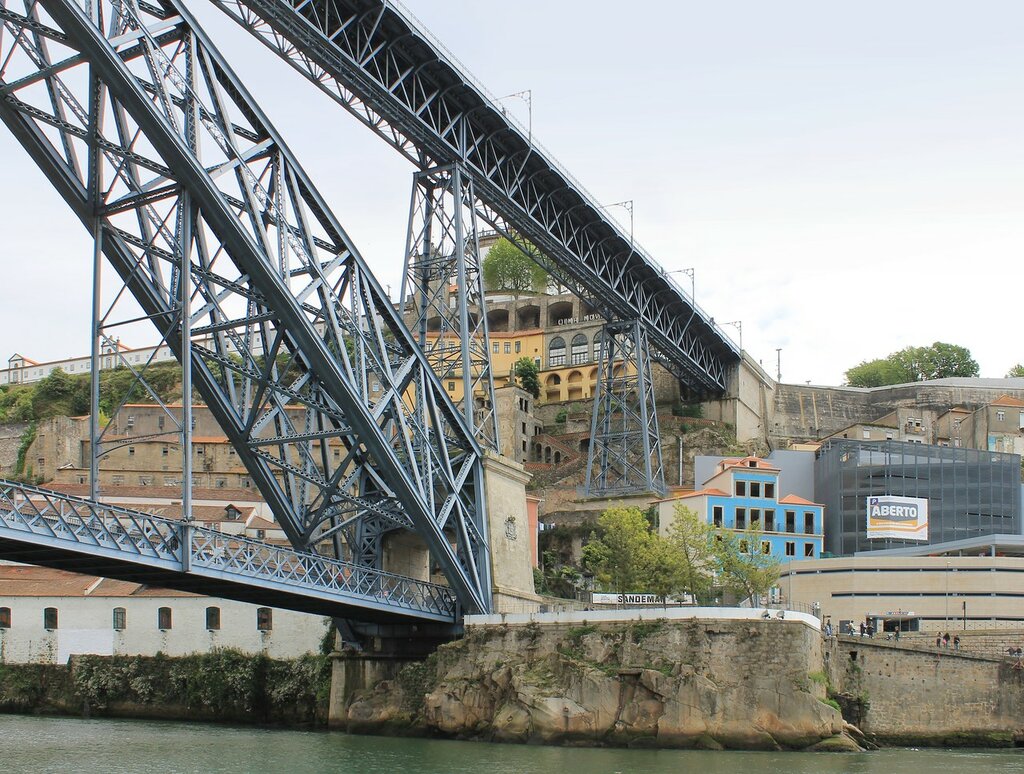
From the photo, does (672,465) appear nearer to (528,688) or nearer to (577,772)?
(528,688)

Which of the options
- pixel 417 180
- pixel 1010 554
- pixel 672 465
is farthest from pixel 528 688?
pixel 672 465

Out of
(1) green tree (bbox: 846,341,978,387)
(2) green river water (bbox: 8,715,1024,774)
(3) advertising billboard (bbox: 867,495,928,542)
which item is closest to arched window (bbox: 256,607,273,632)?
(2) green river water (bbox: 8,715,1024,774)

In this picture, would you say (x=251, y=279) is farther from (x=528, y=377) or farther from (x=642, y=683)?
(x=528, y=377)

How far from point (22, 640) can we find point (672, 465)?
4137 cm

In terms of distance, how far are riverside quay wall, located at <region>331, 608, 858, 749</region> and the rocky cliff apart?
1.2 inches

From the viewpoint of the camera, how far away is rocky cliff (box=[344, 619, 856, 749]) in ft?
124

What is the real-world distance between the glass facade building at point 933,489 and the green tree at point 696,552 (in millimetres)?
14159

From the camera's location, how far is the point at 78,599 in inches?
2163

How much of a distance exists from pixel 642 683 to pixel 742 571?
14.4 metres

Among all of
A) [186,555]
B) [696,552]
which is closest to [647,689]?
[186,555]

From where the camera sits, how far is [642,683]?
38375 millimetres

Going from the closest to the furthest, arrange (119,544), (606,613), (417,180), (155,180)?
(119,544) → (155,180) → (606,613) → (417,180)

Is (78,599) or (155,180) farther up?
(155,180)

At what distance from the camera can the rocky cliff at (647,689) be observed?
37.8 m
